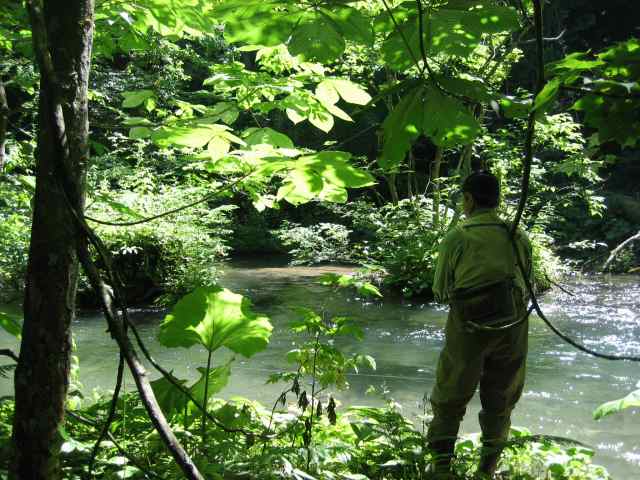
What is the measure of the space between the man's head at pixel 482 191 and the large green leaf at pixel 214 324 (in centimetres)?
131

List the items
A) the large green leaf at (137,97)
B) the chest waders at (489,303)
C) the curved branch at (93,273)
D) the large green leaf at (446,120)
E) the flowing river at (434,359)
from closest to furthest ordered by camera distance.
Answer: the curved branch at (93,273), the large green leaf at (446,120), the large green leaf at (137,97), the chest waders at (489,303), the flowing river at (434,359)

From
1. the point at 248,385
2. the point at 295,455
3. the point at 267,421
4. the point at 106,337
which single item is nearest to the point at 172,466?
the point at 295,455

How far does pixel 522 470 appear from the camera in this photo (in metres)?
3.04

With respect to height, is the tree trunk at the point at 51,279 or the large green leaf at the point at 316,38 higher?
the large green leaf at the point at 316,38

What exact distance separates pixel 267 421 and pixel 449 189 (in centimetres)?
761

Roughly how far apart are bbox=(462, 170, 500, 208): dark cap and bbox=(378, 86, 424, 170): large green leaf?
1977 mm

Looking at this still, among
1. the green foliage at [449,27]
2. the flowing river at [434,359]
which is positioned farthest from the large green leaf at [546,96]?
the flowing river at [434,359]

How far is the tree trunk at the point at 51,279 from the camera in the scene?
1197 millimetres

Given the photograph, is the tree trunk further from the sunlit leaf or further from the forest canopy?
the sunlit leaf

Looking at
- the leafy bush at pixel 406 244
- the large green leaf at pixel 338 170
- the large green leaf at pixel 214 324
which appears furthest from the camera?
the leafy bush at pixel 406 244

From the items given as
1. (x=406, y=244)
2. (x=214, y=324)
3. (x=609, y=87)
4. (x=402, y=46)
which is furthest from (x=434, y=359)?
(x=609, y=87)

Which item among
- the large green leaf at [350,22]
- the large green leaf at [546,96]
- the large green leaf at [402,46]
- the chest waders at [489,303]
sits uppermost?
the large green leaf at [350,22]

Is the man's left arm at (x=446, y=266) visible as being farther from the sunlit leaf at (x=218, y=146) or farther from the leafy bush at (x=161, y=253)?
the leafy bush at (x=161, y=253)

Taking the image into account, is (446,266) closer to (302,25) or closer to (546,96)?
(302,25)
